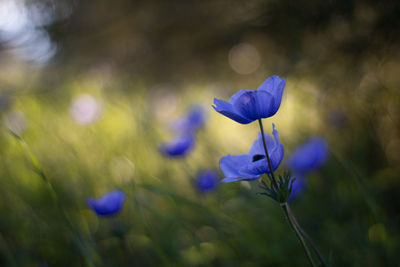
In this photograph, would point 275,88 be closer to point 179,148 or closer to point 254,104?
point 254,104

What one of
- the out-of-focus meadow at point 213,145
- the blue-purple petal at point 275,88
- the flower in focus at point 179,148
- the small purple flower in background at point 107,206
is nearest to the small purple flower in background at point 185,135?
the flower in focus at point 179,148

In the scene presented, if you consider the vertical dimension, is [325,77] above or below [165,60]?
below

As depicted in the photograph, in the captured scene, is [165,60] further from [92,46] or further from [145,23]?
[92,46]

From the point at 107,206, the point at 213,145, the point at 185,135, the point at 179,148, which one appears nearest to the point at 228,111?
the point at 107,206

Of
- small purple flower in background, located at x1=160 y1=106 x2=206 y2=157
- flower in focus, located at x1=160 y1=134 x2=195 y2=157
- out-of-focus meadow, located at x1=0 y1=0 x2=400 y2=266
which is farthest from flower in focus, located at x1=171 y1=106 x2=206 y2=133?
flower in focus, located at x1=160 y1=134 x2=195 y2=157

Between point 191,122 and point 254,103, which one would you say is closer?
point 254,103

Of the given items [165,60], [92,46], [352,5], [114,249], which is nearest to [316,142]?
[352,5]
